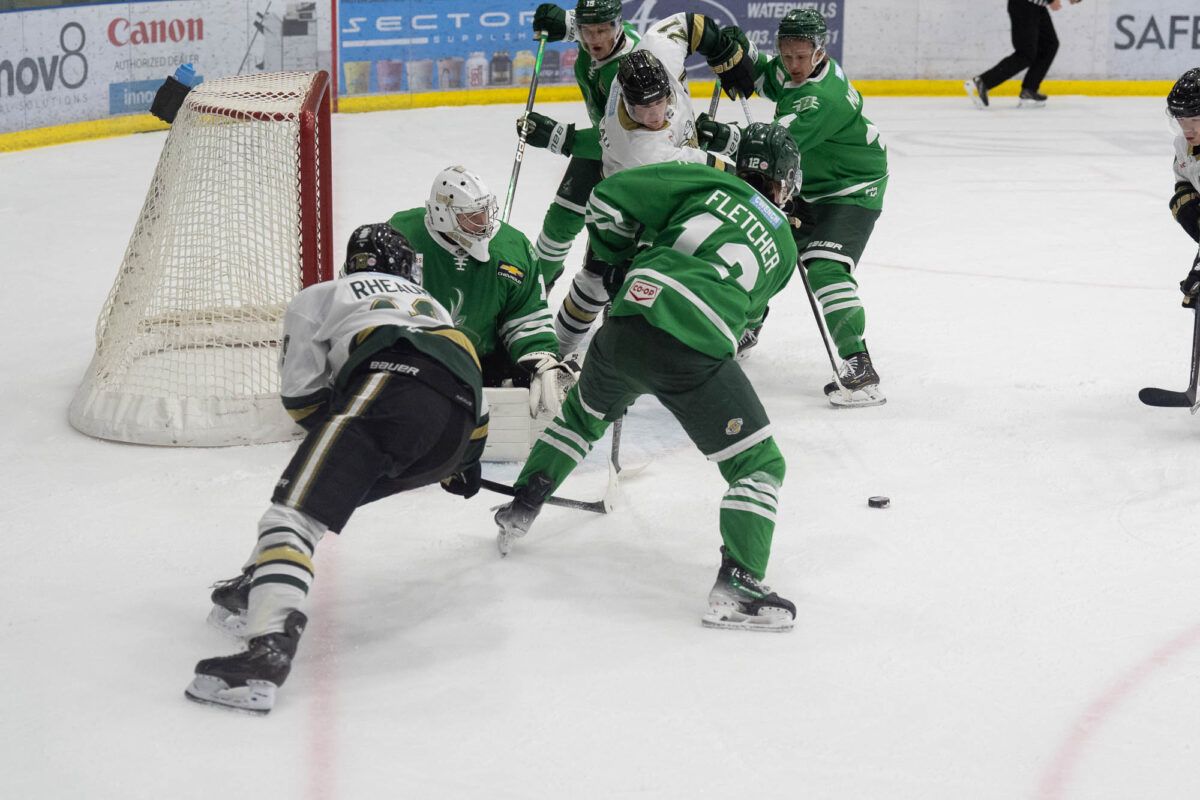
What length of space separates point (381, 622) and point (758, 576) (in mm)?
736

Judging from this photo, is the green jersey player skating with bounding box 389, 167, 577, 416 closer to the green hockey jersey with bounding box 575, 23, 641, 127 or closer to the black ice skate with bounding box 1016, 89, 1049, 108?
the green hockey jersey with bounding box 575, 23, 641, 127

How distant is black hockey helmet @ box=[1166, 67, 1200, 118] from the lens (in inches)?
152

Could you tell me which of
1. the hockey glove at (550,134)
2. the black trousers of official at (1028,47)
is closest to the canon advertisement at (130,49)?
the hockey glove at (550,134)

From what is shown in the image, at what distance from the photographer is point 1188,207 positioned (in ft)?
13.5

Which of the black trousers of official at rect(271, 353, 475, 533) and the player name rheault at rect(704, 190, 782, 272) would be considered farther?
the player name rheault at rect(704, 190, 782, 272)

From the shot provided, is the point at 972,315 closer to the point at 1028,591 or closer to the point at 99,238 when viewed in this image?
the point at 1028,591

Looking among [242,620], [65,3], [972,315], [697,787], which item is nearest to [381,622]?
[242,620]

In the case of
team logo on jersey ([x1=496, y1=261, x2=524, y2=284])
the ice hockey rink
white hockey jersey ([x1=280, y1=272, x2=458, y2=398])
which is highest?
white hockey jersey ([x1=280, y1=272, x2=458, y2=398])

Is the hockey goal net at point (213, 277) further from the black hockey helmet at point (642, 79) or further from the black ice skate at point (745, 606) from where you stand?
the black ice skate at point (745, 606)

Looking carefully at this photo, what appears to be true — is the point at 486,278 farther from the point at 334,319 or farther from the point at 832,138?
the point at 832,138

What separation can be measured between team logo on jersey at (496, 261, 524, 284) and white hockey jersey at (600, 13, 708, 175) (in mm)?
413

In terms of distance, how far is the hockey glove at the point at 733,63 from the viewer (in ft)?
15.3

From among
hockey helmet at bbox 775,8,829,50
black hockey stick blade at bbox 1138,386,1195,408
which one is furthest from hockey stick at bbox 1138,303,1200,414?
hockey helmet at bbox 775,8,829,50

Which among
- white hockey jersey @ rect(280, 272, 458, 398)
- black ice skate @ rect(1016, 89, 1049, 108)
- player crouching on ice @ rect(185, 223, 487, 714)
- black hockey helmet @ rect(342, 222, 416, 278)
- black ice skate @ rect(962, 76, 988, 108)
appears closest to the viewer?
player crouching on ice @ rect(185, 223, 487, 714)
